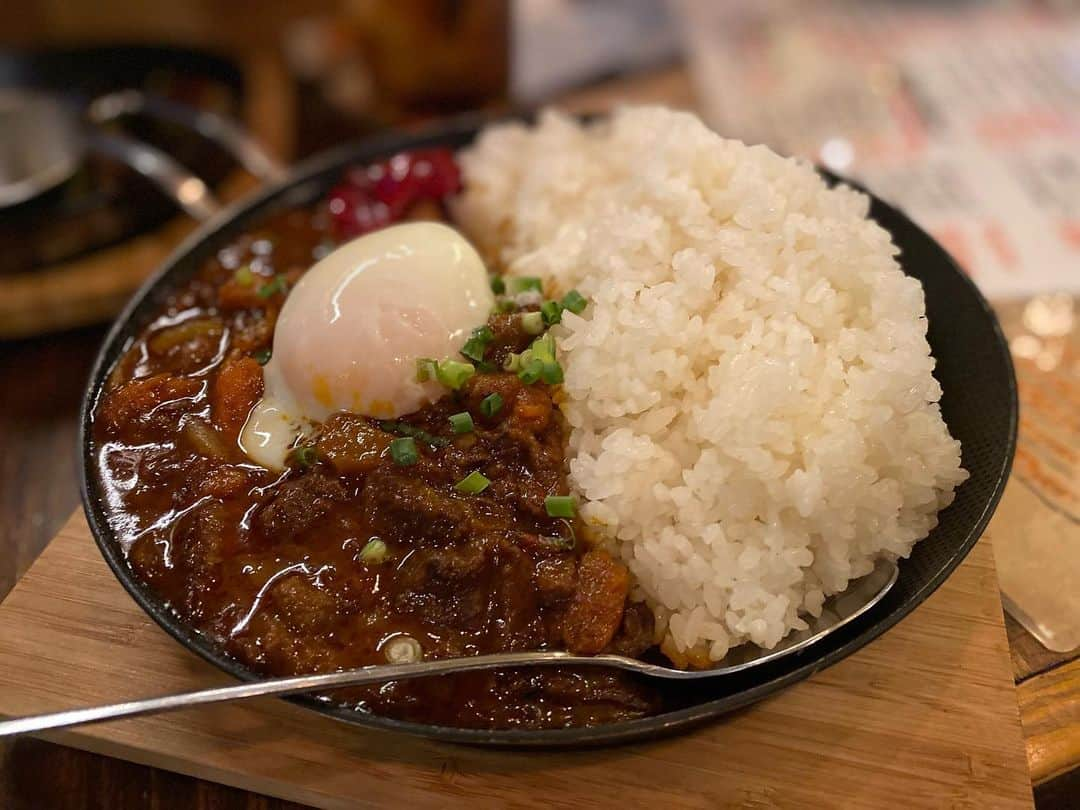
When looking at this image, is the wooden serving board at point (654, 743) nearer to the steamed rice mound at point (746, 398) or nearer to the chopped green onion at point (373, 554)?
the steamed rice mound at point (746, 398)

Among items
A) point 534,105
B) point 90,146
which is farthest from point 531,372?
point 534,105

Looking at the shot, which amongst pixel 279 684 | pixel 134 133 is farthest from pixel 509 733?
pixel 134 133

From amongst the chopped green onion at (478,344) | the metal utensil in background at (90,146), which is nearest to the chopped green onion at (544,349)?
the chopped green onion at (478,344)

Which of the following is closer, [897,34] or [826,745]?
[826,745]

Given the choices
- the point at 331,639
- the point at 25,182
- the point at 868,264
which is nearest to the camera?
the point at 331,639

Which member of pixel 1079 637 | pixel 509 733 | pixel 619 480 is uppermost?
pixel 619 480

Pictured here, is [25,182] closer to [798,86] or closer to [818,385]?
[818,385]

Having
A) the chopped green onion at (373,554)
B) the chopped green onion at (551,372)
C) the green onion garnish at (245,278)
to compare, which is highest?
the green onion garnish at (245,278)
